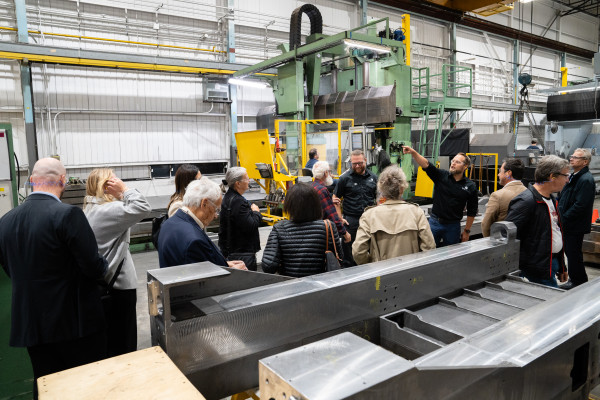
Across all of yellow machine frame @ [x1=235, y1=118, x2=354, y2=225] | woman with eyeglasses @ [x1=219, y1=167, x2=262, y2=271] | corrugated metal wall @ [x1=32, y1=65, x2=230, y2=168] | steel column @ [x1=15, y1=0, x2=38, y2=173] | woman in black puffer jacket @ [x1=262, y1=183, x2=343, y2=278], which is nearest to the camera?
woman in black puffer jacket @ [x1=262, y1=183, x2=343, y2=278]

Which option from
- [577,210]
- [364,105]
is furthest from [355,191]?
[364,105]

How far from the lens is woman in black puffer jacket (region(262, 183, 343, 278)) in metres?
2.42

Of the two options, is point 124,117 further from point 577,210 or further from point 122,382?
point 122,382

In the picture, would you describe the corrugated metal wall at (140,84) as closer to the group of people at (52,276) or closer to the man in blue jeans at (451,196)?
the man in blue jeans at (451,196)

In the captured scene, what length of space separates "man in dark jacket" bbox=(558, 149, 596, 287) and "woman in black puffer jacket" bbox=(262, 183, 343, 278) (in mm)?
2911

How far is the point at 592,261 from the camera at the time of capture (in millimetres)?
5266

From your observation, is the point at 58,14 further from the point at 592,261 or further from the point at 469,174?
the point at 592,261

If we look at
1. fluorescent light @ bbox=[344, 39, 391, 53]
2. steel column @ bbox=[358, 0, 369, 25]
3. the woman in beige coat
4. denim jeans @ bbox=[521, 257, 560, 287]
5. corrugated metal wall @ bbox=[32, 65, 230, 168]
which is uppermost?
steel column @ bbox=[358, 0, 369, 25]

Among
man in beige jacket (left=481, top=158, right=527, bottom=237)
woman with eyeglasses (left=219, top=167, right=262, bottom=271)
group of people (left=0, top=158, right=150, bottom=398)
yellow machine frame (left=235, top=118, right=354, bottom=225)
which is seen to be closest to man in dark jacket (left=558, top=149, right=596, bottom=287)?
man in beige jacket (left=481, top=158, right=527, bottom=237)

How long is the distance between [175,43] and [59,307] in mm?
9119

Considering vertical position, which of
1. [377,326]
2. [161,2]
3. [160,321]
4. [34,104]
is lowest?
[377,326]

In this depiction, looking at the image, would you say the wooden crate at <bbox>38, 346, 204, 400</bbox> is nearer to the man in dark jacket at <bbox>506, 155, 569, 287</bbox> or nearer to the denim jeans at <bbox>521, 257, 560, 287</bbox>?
the man in dark jacket at <bbox>506, 155, 569, 287</bbox>

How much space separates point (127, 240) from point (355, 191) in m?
2.46

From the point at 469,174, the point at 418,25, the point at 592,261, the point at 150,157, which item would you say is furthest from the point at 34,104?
the point at 418,25
